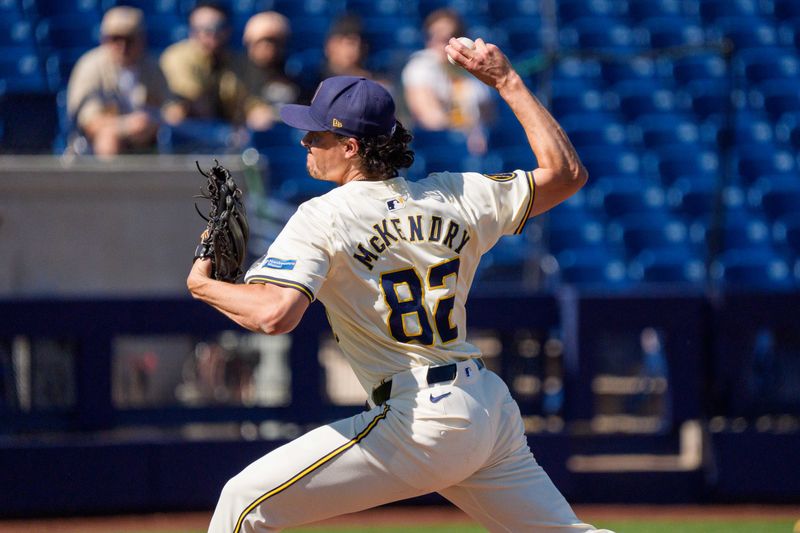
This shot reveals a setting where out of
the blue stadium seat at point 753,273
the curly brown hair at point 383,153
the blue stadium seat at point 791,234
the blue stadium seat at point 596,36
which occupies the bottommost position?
the blue stadium seat at point 753,273

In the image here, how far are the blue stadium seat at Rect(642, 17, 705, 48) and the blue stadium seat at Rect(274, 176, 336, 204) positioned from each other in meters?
5.09

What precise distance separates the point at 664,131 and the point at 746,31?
7.37 ft

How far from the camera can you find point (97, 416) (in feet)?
23.4

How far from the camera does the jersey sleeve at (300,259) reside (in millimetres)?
3361

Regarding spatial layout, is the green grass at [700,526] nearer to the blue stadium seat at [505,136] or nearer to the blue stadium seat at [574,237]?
the blue stadium seat at [505,136]

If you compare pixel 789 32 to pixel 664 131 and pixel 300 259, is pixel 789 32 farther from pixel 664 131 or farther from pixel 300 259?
pixel 300 259

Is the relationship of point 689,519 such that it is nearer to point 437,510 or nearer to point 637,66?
point 437,510

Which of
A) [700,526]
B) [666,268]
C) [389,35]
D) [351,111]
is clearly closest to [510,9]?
[389,35]

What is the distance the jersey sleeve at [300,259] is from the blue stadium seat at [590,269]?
631 cm

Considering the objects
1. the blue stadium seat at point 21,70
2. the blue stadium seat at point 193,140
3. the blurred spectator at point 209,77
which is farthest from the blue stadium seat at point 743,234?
the blue stadium seat at point 21,70

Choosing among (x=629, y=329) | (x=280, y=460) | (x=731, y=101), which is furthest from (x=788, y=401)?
(x=280, y=460)

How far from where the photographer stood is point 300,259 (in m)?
3.40

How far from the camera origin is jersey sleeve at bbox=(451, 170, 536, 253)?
371 centimetres

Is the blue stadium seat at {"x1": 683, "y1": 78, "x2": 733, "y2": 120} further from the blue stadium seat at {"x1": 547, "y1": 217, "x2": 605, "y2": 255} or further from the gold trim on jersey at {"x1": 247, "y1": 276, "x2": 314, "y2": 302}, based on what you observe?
the gold trim on jersey at {"x1": 247, "y1": 276, "x2": 314, "y2": 302}
